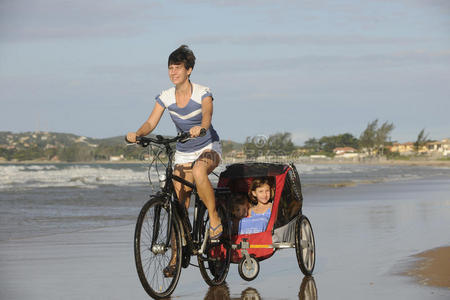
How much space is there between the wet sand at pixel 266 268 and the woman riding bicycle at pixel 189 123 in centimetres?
75

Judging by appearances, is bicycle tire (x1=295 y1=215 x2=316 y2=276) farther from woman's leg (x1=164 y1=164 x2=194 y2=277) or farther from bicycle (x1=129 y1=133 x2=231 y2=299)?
woman's leg (x1=164 y1=164 x2=194 y2=277)

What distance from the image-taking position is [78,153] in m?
132

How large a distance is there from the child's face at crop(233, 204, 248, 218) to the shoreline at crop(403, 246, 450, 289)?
1.53 meters

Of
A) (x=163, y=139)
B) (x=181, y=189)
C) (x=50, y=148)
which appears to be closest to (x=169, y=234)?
(x=181, y=189)

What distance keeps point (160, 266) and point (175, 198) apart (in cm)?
55

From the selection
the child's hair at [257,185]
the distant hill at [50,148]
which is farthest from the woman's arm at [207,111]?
the distant hill at [50,148]

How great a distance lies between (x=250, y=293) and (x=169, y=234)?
83 centimetres

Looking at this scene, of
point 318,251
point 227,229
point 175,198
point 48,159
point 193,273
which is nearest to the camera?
point 175,198

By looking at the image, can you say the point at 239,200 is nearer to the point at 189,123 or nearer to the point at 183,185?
the point at 183,185

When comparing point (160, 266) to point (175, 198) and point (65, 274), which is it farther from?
point (65, 274)

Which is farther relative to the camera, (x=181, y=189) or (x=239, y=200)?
(x=239, y=200)

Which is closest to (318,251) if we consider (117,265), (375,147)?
(117,265)

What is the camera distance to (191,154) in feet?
18.1

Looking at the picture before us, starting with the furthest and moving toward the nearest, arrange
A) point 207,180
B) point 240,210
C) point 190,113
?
point 240,210 < point 190,113 < point 207,180
